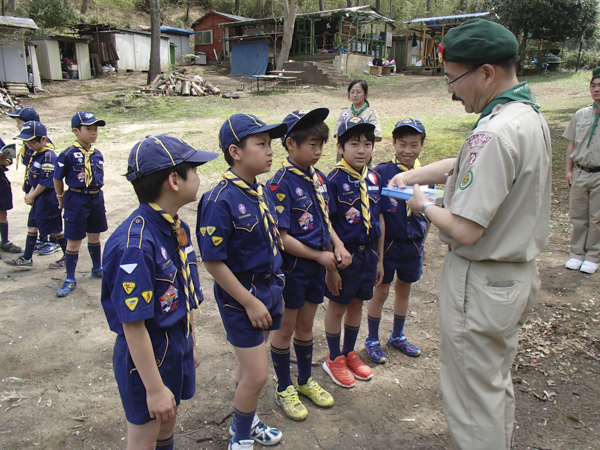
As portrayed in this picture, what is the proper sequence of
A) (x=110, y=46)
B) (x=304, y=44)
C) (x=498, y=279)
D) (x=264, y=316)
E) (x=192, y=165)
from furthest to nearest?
(x=304, y=44) → (x=110, y=46) → (x=264, y=316) → (x=192, y=165) → (x=498, y=279)

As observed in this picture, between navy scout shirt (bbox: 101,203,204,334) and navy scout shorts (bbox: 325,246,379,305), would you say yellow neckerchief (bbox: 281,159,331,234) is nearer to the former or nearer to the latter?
navy scout shorts (bbox: 325,246,379,305)

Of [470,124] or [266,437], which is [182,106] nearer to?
[470,124]

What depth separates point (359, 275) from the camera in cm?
320

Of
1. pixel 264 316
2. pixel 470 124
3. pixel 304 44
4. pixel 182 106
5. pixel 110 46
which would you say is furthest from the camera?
pixel 304 44

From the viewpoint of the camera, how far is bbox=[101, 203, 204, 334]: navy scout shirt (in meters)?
1.83

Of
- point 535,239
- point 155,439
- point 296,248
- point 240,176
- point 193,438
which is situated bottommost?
point 193,438

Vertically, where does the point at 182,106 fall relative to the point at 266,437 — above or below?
above

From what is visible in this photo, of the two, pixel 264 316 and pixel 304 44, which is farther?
pixel 304 44

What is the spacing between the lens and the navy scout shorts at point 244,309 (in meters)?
2.42

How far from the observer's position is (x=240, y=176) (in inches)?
99.7

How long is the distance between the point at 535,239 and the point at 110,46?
100 ft

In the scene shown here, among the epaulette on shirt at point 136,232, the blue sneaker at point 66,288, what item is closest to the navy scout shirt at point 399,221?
the epaulette on shirt at point 136,232

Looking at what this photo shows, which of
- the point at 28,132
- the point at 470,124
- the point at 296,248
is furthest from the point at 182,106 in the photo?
the point at 296,248

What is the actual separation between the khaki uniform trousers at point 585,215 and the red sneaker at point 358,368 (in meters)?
3.53
